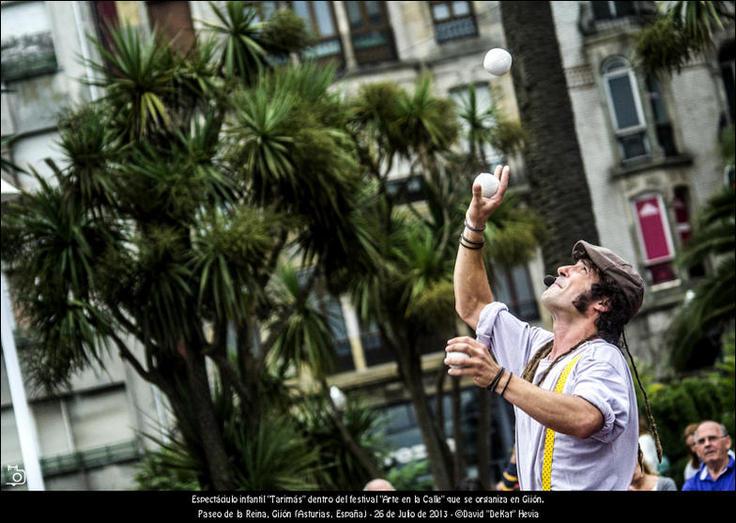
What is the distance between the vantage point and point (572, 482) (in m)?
3.88

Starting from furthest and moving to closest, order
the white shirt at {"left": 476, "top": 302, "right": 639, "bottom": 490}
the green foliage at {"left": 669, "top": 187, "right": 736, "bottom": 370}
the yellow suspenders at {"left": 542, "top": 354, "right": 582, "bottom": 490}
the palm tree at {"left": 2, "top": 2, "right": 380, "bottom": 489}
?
1. the green foliage at {"left": 669, "top": 187, "right": 736, "bottom": 370}
2. the palm tree at {"left": 2, "top": 2, "right": 380, "bottom": 489}
3. the yellow suspenders at {"left": 542, "top": 354, "right": 582, "bottom": 490}
4. the white shirt at {"left": 476, "top": 302, "right": 639, "bottom": 490}

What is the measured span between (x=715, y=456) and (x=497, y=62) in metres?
4.93

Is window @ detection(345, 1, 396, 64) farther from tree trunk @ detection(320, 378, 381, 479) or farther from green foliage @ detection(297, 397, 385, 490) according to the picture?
tree trunk @ detection(320, 378, 381, 479)

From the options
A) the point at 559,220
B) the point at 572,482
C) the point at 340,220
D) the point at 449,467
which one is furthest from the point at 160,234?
the point at 572,482

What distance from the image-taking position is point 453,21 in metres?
36.0

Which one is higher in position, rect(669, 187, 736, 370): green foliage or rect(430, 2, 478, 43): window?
rect(430, 2, 478, 43): window

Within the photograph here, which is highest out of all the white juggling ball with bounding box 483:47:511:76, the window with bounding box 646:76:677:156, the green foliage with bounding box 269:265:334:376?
the window with bounding box 646:76:677:156

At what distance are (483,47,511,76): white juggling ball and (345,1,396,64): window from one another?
30.9 metres

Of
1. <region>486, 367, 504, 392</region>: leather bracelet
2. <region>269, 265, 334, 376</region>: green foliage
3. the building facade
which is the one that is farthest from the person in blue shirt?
the building facade

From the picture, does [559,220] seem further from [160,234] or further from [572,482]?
[572,482]

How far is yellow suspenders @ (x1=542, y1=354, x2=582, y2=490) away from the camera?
3924 mm

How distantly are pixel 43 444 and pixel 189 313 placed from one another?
43.1 ft

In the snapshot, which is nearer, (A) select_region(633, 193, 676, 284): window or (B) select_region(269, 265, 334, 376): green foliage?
(B) select_region(269, 265, 334, 376): green foliage
